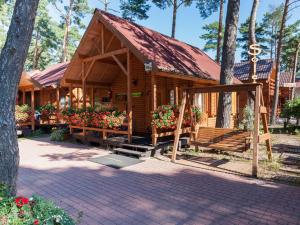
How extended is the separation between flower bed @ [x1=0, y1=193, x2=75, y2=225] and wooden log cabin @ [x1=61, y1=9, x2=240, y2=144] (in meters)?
5.75

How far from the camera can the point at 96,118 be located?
9.83m

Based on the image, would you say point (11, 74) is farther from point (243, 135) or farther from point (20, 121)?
point (20, 121)

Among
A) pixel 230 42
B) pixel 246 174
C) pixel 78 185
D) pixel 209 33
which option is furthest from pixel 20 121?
pixel 209 33

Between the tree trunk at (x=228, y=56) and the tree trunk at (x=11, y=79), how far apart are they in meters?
7.56

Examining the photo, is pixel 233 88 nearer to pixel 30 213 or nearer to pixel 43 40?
pixel 30 213

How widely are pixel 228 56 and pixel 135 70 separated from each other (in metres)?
4.75

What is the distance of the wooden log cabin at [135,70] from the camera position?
8.89m

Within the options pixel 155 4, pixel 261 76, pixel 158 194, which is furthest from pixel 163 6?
pixel 158 194

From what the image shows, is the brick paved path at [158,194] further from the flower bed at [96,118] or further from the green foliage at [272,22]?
the green foliage at [272,22]

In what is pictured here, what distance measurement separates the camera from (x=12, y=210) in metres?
2.70

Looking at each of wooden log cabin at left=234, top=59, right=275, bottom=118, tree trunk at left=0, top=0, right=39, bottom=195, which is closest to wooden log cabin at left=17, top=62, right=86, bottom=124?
tree trunk at left=0, top=0, right=39, bottom=195

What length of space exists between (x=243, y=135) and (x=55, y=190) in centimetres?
500

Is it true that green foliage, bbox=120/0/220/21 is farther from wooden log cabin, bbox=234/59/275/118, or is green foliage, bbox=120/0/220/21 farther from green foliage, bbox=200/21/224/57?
green foliage, bbox=200/21/224/57

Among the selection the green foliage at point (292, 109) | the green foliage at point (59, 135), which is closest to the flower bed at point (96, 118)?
the green foliage at point (59, 135)
